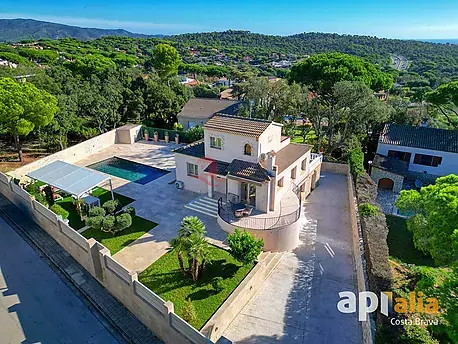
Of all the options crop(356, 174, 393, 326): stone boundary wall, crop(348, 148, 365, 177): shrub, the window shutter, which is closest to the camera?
crop(356, 174, 393, 326): stone boundary wall

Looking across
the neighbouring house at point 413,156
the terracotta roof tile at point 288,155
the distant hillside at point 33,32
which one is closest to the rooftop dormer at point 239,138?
the terracotta roof tile at point 288,155

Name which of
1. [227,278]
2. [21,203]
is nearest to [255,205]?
[227,278]

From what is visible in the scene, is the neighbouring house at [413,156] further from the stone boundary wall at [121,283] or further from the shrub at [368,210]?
the stone boundary wall at [121,283]

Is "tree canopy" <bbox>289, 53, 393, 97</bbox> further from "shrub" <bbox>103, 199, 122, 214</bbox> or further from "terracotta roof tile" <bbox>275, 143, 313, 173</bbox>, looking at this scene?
"shrub" <bbox>103, 199, 122, 214</bbox>

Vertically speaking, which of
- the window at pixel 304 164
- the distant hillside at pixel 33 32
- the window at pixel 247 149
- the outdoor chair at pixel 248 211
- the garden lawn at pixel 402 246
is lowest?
the garden lawn at pixel 402 246

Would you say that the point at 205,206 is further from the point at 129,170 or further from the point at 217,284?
the point at 129,170

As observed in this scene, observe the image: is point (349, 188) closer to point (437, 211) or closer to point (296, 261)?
point (296, 261)

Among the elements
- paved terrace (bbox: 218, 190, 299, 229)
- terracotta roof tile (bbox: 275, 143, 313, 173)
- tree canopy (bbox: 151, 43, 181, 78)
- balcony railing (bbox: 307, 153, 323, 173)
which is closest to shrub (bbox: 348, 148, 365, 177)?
balcony railing (bbox: 307, 153, 323, 173)
